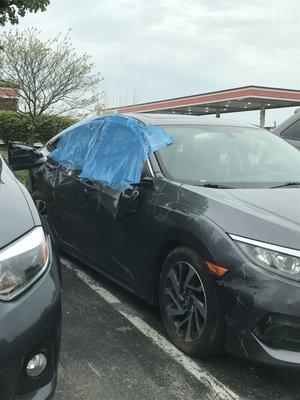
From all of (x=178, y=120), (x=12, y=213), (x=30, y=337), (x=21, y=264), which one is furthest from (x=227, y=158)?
(x=30, y=337)

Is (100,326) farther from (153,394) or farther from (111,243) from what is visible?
(153,394)

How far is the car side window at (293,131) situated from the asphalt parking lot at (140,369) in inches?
148

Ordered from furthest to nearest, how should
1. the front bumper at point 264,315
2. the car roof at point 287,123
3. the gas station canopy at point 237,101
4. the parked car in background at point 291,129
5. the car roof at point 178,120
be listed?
the gas station canopy at point 237,101, the car roof at point 287,123, the parked car in background at point 291,129, the car roof at point 178,120, the front bumper at point 264,315

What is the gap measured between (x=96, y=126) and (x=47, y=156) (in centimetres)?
89

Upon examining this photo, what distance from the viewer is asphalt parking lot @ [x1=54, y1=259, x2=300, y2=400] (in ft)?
9.77

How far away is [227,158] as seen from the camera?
4.14 m

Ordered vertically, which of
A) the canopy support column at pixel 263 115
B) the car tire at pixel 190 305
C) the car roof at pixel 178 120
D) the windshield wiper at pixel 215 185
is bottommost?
the canopy support column at pixel 263 115

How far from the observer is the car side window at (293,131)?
6.92 metres

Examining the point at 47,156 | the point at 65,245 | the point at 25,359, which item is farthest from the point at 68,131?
the point at 25,359

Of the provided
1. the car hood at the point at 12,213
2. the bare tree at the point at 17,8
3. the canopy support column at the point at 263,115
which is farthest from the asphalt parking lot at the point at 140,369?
the canopy support column at the point at 263,115

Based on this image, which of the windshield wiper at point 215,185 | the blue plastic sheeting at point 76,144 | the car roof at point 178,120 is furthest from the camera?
the blue plastic sheeting at point 76,144

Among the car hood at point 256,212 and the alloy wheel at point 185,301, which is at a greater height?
the car hood at point 256,212

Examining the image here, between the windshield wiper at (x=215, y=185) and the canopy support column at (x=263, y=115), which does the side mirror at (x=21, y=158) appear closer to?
the windshield wiper at (x=215, y=185)

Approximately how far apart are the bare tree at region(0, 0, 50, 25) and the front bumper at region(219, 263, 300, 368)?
23.5ft
